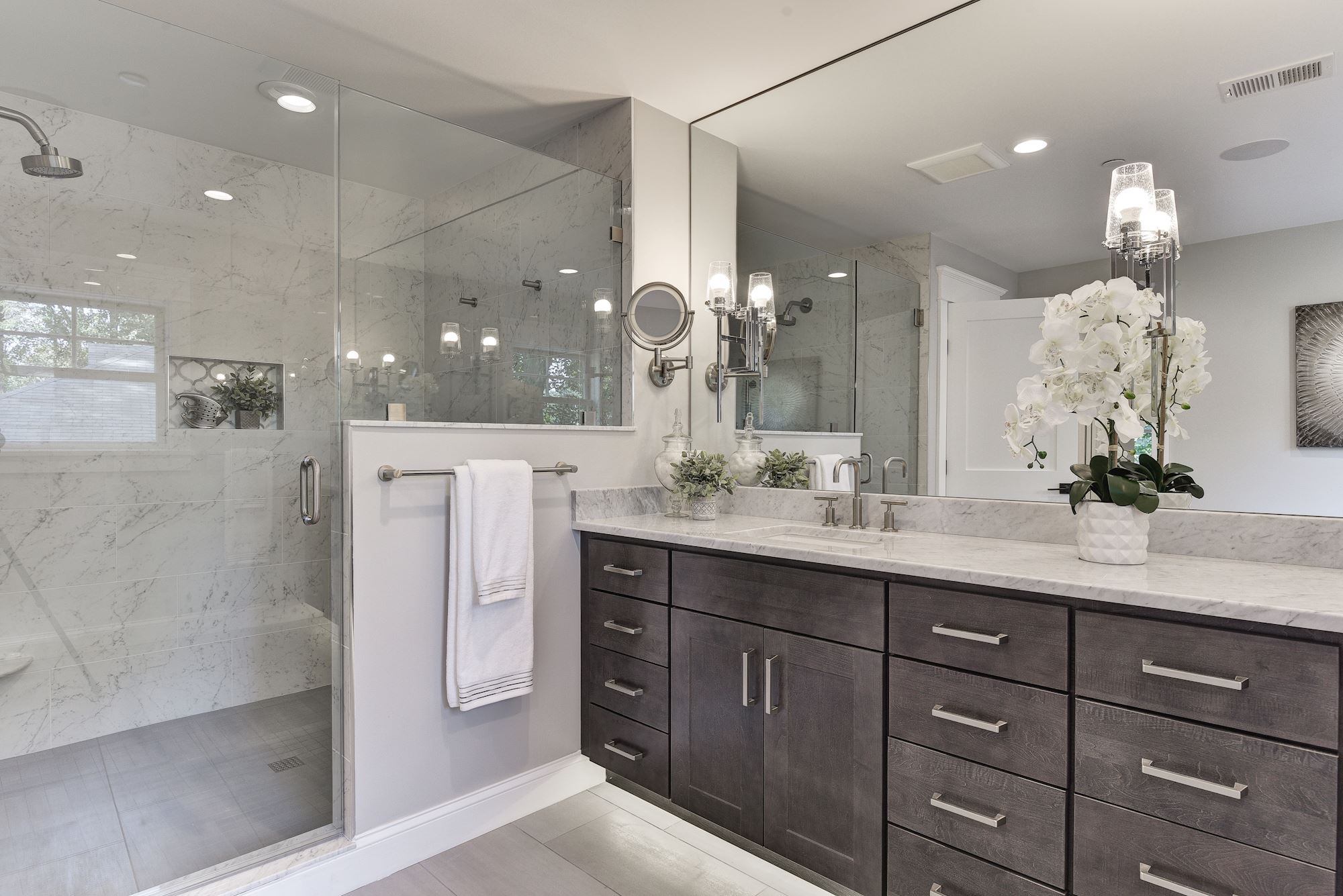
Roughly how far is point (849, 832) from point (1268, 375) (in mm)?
1404

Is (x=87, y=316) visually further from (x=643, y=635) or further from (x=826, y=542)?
(x=826, y=542)

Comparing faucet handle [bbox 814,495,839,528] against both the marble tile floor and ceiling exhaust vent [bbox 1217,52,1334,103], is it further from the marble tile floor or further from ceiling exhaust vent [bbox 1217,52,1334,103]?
the marble tile floor

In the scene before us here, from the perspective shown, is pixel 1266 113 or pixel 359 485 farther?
pixel 359 485

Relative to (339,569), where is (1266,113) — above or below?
above

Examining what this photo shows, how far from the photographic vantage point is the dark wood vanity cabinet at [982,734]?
1.12 meters

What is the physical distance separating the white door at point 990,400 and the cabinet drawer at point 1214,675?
Result: 694 millimetres

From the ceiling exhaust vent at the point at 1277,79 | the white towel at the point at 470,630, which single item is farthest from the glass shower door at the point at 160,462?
the ceiling exhaust vent at the point at 1277,79

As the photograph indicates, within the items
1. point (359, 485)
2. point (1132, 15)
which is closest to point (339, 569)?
point (359, 485)

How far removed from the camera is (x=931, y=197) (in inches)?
84.5

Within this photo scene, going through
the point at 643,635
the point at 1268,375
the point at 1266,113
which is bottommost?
the point at 643,635

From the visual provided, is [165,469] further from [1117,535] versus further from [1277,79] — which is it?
[1277,79]

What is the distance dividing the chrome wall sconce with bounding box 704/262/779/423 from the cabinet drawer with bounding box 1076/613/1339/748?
157 centimetres

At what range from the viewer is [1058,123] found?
1900 millimetres

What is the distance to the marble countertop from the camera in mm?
1150
